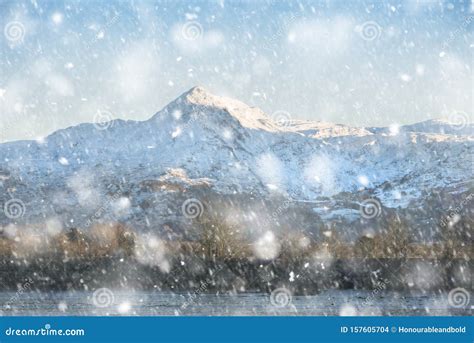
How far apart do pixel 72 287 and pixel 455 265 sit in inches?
1341

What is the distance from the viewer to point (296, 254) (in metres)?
71.9
